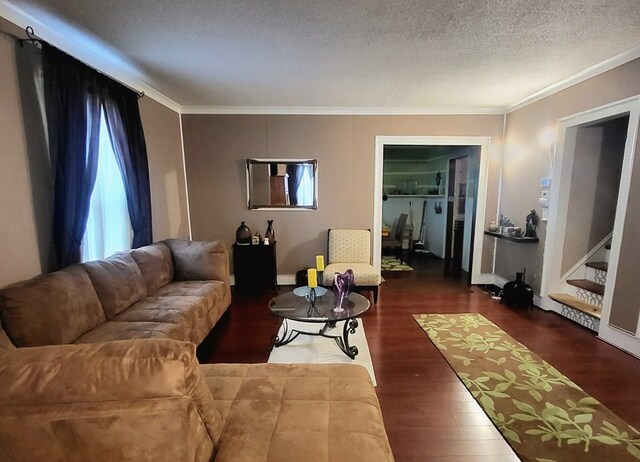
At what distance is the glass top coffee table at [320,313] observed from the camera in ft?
7.64

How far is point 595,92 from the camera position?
9.22ft

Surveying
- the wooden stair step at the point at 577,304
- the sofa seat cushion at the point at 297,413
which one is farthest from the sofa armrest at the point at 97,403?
the wooden stair step at the point at 577,304

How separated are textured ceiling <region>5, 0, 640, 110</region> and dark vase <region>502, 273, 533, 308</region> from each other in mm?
2231

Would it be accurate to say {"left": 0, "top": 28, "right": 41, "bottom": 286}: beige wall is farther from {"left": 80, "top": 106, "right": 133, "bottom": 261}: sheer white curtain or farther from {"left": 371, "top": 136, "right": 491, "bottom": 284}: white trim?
{"left": 371, "top": 136, "right": 491, "bottom": 284}: white trim

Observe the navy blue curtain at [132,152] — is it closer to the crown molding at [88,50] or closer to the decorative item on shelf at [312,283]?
the crown molding at [88,50]

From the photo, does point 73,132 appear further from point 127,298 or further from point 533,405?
point 533,405

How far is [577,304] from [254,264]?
370cm

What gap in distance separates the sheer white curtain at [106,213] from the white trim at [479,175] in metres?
3.08

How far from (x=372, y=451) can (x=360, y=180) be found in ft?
11.8

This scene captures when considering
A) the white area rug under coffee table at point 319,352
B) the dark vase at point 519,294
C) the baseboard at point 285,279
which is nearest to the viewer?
the white area rug under coffee table at point 319,352

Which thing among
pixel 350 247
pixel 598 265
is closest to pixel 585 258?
pixel 598 265

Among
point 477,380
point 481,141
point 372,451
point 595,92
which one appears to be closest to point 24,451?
point 372,451

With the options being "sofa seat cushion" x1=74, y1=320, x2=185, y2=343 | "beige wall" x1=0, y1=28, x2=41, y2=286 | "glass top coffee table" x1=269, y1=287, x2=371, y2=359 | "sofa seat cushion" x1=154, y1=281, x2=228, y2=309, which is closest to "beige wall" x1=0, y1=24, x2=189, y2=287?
"beige wall" x1=0, y1=28, x2=41, y2=286

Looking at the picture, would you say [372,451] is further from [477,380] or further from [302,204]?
[302,204]
